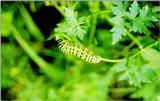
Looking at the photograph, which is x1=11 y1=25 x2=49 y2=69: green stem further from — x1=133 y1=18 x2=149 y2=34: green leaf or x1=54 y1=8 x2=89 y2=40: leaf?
x1=133 y1=18 x2=149 y2=34: green leaf

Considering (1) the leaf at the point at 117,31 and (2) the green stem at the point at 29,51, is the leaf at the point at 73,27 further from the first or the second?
(2) the green stem at the point at 29,51

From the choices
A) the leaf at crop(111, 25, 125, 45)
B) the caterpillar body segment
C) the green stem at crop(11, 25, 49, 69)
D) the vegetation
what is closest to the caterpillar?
the caterpillar body segment

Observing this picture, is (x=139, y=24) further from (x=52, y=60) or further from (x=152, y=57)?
(x=52, y=60)

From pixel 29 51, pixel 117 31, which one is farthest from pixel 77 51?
pixel 29 51

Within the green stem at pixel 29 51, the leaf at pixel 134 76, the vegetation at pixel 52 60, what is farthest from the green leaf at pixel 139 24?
the green stem at pixel 29 51

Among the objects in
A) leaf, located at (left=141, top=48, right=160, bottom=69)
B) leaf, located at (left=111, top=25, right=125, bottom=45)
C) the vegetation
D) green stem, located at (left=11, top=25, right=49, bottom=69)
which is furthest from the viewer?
green stem, located at (left=11, top=25, right=49, bottom=69)

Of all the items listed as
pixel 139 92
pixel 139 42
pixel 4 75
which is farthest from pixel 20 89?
pixel 139 42

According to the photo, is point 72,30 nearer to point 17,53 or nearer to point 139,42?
point 139,42

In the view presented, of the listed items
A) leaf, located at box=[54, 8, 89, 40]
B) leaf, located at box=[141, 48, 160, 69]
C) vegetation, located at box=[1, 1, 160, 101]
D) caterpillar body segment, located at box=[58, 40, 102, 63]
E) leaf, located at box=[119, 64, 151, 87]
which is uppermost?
vegetation, located at box=[1, 1, 160, 101]
